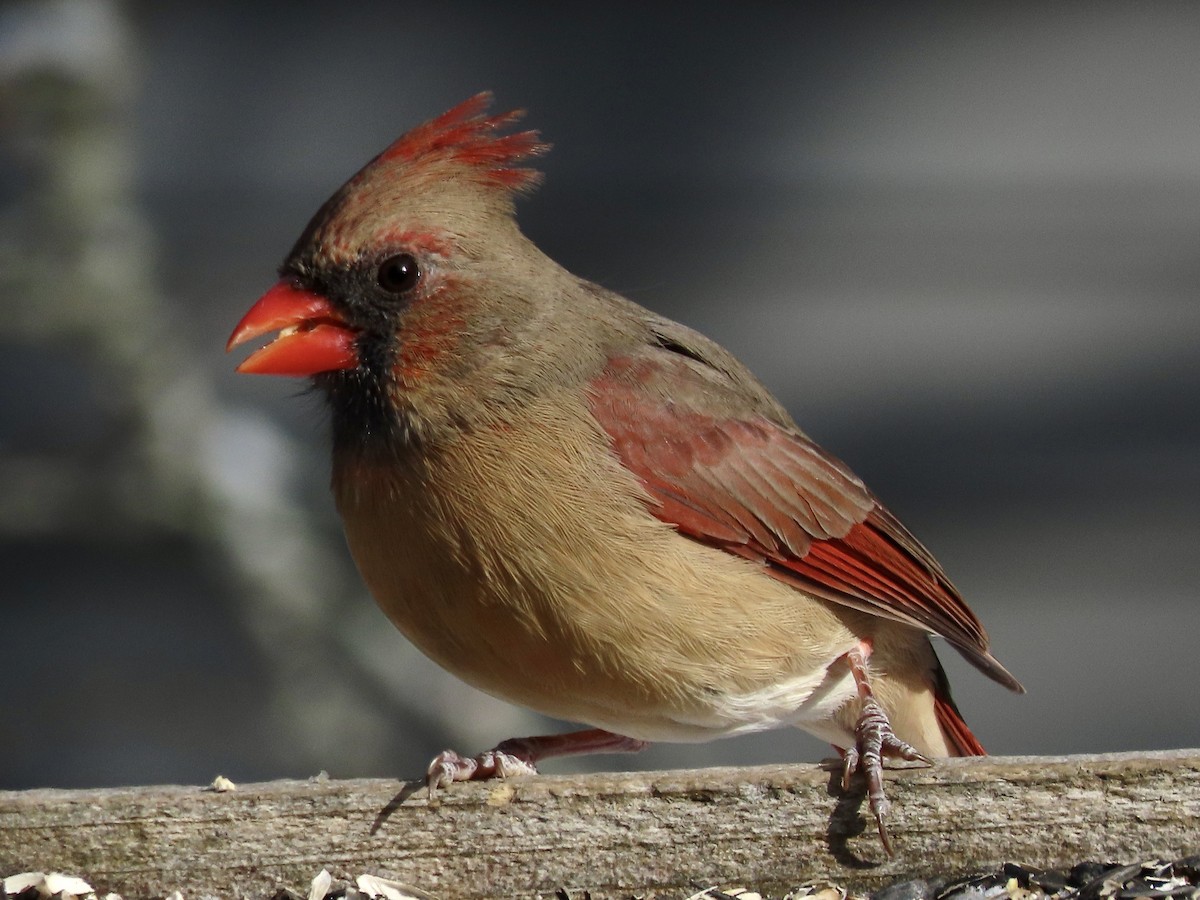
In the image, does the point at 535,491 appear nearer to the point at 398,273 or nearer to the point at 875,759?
the point at 398,273

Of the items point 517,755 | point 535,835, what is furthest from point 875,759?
point 517,755

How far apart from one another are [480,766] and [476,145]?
0.86m

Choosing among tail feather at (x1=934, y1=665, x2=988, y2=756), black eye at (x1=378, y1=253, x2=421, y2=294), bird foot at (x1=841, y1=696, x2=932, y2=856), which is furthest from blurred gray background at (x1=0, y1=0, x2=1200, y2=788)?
bird foot at (x1=841, y1=696, x2=932, y2=856)

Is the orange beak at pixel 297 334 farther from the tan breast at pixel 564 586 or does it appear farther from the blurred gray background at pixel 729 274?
the blurred gray background at pixel 729 274

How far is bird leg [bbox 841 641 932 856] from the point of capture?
1903 millimetres

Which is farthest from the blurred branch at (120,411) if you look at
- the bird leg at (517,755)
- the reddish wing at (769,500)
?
the reddish wing at (769,500)

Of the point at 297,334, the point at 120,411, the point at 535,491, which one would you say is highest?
the point at 120,411

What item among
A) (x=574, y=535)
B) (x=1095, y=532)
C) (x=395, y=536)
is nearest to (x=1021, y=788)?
(x=574, y=535)

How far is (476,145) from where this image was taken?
2.26 metres

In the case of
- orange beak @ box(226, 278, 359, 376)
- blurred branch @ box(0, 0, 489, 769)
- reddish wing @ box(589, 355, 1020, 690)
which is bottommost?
reddish wing @ box(589, 355, 1020, 690)

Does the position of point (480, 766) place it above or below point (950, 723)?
below

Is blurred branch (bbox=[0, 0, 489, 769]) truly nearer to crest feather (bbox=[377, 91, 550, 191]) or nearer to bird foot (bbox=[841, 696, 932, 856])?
crest feather (bbox=[377, 91, 550, 191])

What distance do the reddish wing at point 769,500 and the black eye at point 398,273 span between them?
0.30 m

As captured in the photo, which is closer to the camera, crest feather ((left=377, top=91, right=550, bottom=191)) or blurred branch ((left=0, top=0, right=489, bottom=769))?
crest feather ((left=377, top=91, right=550, bottom=191))
